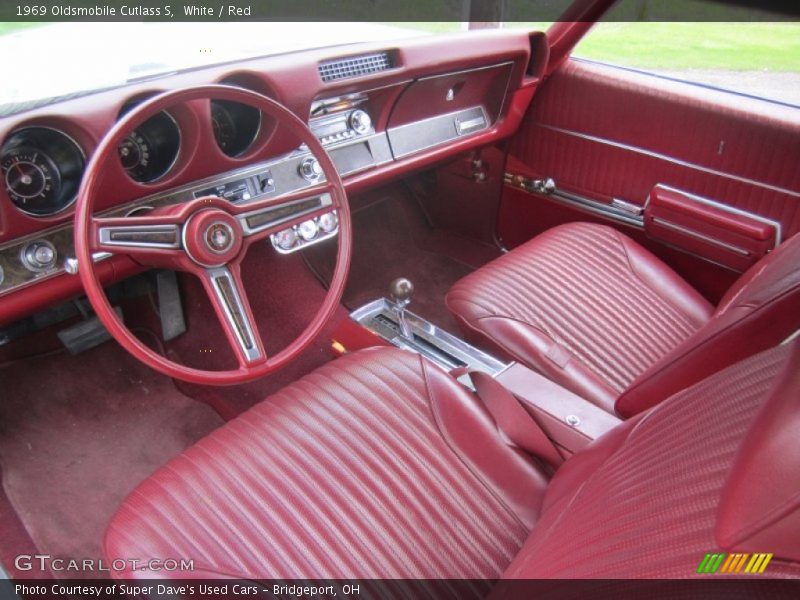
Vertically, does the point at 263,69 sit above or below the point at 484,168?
above

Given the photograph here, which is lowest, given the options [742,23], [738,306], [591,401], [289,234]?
[591,401]

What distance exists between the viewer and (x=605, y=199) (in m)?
2.12

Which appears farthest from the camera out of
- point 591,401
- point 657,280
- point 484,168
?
point 484,168

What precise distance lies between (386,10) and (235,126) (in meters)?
0.54

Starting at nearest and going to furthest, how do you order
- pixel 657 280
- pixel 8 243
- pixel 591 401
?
pixel 8 243 < pixel 591 401 < pixel 657 280

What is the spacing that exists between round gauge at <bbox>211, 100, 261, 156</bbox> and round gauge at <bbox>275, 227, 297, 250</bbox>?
263 millimetres

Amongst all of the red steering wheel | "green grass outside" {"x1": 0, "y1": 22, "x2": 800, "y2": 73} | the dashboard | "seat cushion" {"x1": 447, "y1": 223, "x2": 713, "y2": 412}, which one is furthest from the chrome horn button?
"green grass outside" {"x1": 0, "y1": 22, "x2": 800, "y2": 73}

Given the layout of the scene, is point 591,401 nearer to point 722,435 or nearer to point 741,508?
point 722,435

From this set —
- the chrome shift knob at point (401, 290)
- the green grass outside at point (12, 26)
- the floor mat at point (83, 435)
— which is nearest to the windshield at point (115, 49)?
the green grass outside at point (12, 26)

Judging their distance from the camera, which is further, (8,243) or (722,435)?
(8,243)

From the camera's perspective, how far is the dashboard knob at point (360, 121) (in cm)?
188

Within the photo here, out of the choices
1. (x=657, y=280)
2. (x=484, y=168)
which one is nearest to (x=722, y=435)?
(x=657, y=280)

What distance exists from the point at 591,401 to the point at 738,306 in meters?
0.37

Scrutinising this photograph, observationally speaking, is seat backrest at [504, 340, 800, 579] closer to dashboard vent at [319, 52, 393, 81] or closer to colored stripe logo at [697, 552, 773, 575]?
colored stripe logo at [697, 552, 773, 575]
